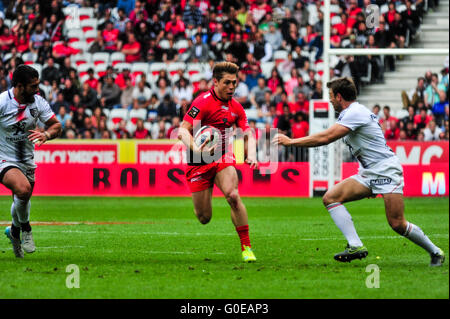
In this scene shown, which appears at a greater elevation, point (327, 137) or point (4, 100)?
point (4, 100)

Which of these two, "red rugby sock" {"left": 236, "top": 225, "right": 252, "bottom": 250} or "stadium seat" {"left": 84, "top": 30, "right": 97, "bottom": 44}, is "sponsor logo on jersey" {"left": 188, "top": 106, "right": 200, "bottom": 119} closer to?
"red rugby sock" {"left": 236, "top": 225, "right": 252, "bottom": 250}

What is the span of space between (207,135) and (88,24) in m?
20.8

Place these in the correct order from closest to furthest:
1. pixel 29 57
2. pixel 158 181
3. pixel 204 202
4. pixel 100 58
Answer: pixel 204 202, pixel 158 181, pixel 100 58, pixel 29 57

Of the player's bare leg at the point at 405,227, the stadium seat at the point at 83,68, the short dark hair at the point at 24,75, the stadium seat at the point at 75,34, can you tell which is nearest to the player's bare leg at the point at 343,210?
the player's bare leg at the point at 405,227

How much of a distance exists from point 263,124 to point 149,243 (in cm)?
1264

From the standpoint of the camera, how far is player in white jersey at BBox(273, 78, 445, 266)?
945cm

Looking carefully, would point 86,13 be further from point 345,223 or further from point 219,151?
point 345,223

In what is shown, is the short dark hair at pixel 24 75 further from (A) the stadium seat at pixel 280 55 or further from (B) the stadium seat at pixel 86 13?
(B) the stadium seat at pixel 86 13

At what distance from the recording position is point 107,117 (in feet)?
88.8

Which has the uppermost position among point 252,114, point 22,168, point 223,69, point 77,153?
point 223,69

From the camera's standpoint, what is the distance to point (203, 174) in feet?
35.3

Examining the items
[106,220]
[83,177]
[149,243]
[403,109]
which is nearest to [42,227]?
[106,220]

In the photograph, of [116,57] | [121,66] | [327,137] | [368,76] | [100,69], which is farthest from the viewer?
[116,57]

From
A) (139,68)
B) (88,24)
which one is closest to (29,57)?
(88,24)
